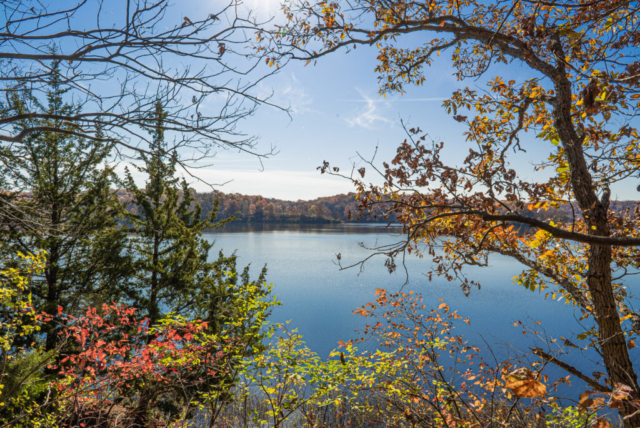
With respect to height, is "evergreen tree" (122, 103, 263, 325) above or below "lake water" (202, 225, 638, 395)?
above

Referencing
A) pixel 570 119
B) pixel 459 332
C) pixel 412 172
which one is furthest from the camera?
pixel 459 332

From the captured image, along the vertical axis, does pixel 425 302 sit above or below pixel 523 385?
below

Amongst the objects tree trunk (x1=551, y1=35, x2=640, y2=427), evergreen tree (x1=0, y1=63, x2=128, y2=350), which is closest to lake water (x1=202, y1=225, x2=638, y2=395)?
evergreen tree (x1=0, y1=63, x2=128, y2=350)

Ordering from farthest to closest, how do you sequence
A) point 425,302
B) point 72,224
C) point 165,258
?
1. point 425,302
2. point 165,258
3. point 72,224

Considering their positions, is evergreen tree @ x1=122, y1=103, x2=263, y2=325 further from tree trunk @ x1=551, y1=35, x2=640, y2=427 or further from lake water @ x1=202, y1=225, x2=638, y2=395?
tree trunk @ x1=551, y1=35, x2=640, y2=427

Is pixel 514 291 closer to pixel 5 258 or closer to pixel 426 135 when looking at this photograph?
pixel 426 135

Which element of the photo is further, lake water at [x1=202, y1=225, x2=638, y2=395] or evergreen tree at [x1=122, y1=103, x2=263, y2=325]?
lake water at [x1=202, y1=225, x2=638, y2=395]

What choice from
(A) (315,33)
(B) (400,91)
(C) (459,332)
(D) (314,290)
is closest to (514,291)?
(C) (459,332)

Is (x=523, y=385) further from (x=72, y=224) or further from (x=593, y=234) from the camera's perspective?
(x=72, y=224)

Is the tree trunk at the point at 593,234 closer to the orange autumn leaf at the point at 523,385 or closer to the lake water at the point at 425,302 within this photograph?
the orange autumn leaf at the point at 523,385

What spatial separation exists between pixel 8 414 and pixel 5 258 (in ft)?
11.5

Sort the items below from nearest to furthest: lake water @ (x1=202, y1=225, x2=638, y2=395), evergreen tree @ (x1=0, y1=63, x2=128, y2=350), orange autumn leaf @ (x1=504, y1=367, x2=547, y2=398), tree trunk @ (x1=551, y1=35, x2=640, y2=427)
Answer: orange autumn leaf @ (x1=504, y1=367, x2=547, y2=398), tree trunk @ (x1=551, y1=35, x2=640, y2=427), evergreen tree @ (x1=0, y1=63, x2=128, y2=350), lake water @ (x1=202, y1=225, x2=638, y2=395)

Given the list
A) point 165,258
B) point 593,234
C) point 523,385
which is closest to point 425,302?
point 165,258

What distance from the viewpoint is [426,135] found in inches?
120
